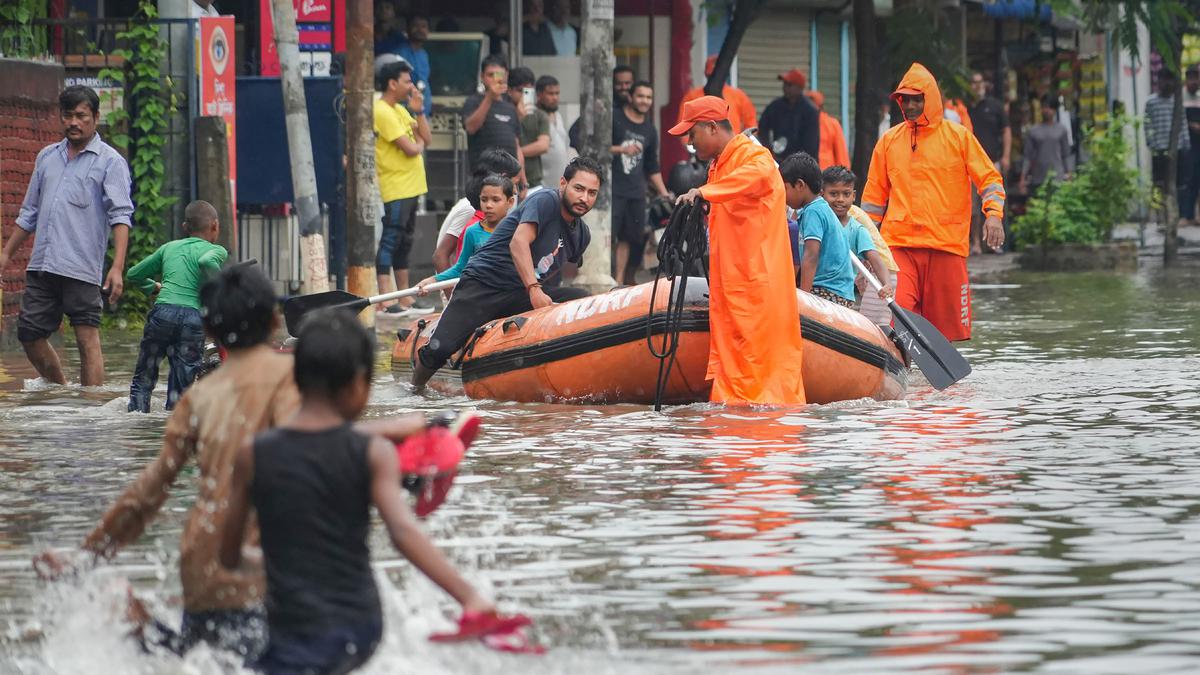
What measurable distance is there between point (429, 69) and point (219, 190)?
547cm

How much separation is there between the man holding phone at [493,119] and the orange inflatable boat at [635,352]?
6.35 metres

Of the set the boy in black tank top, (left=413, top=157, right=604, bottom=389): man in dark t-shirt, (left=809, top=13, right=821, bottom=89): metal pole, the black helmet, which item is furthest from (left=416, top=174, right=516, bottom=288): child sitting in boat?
(left=809, top=13, right=821, bottom=89): metal pole

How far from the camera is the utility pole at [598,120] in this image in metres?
19.5

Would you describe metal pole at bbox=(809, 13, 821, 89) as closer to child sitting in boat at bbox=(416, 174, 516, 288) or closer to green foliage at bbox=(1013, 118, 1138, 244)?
green foliage at bbox=(1013, 118, 1138, 244)

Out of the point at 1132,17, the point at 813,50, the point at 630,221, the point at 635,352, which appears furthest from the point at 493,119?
the point at 813,50

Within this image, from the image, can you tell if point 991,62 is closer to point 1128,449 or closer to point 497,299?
point 497,299

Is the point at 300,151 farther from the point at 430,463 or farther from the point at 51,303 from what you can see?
the point at 430,463

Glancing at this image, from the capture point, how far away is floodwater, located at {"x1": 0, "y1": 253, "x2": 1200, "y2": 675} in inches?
231

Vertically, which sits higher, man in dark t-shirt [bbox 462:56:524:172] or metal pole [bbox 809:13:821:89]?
metal pole [bbox 809:13:821:89]

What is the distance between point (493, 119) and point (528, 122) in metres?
0.88

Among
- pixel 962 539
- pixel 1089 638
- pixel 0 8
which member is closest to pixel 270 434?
pixel 1089 638

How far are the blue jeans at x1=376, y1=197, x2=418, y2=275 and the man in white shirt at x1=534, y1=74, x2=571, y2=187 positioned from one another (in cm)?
199

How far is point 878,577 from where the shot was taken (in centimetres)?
688

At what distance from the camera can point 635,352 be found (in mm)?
11875
